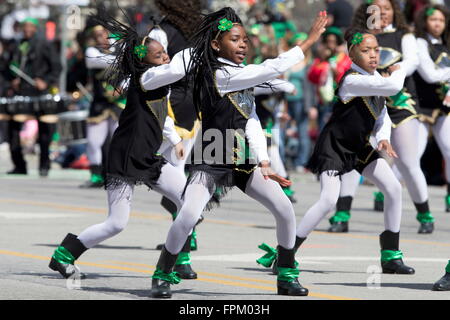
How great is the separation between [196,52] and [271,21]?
1321 centimetres

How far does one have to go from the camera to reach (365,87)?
9.70m

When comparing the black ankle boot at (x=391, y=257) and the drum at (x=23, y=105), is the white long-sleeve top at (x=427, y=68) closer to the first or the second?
the black ankle boot at (x=391, y=257)

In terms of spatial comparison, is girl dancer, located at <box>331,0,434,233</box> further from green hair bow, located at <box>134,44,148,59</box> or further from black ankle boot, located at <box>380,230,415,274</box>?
green hair bow, located at <box>134,44,148,59</box>

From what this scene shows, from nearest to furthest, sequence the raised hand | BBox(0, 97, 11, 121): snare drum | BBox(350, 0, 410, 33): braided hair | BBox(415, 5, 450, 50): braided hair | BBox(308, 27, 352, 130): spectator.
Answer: the raised hand < BBox(350, 0, 410, 33): braided hair < BBox(415, 5, 450, 50): braided hair < BBox(308, 27, 352, 130): spectator < BBox(0, 97, 11, 121): snare drum

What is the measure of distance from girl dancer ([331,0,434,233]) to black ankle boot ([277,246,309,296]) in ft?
13.7

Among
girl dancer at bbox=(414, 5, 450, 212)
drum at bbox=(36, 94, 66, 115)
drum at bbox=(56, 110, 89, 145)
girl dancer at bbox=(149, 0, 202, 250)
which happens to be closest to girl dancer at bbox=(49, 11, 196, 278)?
girl dancer at bbox=(149, 0, 202, 250)

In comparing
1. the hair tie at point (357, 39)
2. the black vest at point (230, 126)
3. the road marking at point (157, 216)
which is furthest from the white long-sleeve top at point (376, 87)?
A: the road marking at point (157, 216)

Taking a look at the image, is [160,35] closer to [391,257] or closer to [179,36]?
[179,36]

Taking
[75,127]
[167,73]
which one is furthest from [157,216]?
[75,127]

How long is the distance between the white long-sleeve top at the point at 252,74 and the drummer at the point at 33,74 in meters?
11.9

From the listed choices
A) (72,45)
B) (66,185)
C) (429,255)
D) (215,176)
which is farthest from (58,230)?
(72,45)

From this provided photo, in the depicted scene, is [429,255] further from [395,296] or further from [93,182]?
[93,182]

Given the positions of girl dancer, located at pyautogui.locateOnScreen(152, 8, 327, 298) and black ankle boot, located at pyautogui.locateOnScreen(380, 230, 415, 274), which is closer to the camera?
girl dancer, located at pyautogui.locateOnScreen(152, 8, 327, 298)

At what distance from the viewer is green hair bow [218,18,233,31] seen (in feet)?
27.1
